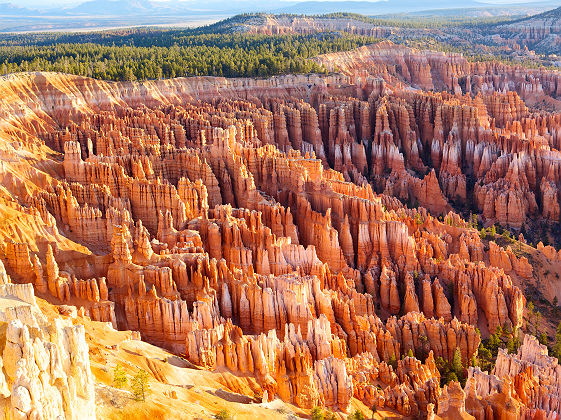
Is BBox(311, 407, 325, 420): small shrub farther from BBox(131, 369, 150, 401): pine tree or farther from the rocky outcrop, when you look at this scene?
the rocky outcrop

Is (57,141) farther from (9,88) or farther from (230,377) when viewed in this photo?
(230,377)

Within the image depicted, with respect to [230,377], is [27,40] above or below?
above

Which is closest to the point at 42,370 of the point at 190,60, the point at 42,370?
the point at 42,370

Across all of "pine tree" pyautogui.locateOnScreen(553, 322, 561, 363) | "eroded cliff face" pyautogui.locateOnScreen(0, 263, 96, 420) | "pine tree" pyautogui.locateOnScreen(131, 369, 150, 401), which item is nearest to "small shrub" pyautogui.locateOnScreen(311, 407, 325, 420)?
"pine tree" pyautogui.locateOnScreen(131, 369, 150, 401)

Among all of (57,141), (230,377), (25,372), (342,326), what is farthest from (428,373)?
(57,141)

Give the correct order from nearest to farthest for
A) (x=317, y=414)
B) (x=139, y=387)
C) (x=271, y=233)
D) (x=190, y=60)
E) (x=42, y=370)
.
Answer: (x=42, y=370) < (x=139, y=387) < (x=317, y=414) < (x=271, y=233) < (x=190, y=60)

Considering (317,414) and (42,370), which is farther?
(317,414)

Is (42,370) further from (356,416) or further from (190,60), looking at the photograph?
(190,60)

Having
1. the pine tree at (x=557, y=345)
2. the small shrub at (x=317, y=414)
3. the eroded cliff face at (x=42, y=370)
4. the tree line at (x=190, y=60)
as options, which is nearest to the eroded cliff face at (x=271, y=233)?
the eroded cliff face at (x=42, y=370)
